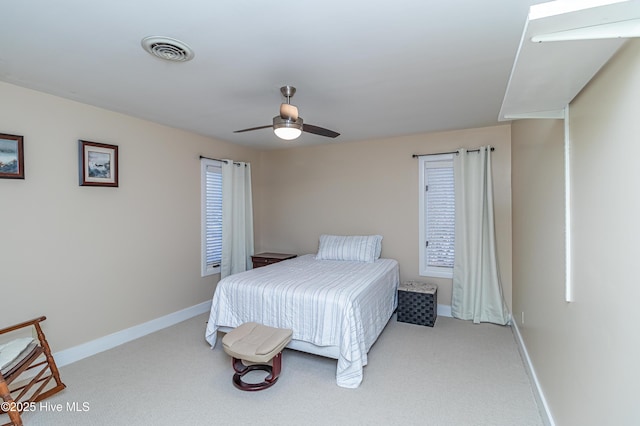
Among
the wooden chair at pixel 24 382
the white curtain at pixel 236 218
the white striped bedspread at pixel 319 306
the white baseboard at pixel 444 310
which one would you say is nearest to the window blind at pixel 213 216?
the white curtain at pixel 236 218

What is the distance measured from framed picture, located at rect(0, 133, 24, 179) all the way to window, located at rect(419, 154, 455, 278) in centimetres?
421

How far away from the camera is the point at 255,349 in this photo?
234cm

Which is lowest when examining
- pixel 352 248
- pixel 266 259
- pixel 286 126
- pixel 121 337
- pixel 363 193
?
pixel 121 337

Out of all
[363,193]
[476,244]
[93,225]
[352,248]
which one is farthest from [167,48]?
[476,244]

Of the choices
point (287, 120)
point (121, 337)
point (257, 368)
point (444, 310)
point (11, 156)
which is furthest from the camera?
point (444, 310)

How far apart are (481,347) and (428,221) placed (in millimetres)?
1655

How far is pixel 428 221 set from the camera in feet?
13.8

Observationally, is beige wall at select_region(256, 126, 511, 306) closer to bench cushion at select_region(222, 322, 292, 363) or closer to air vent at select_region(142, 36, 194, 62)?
bench cushion at select_region(222, 322, 292, 363)

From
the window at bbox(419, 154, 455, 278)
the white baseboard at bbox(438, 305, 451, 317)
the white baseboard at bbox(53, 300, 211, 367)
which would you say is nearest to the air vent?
the white baseboard at bbox(53, 300, 211, 367)

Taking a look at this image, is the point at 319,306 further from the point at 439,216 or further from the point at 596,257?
the point at 439,216

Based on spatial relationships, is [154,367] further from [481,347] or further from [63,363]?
[481,347]

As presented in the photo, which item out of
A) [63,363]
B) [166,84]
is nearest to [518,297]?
[166,84]

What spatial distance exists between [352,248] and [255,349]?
219cm

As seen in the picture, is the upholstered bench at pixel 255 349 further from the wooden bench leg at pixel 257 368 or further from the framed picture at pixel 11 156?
the framed picture at pixel 11 156
